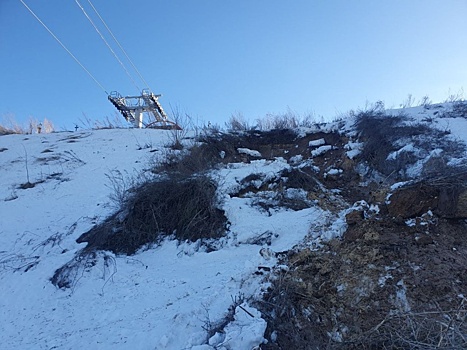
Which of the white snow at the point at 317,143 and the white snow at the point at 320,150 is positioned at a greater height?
the white snow at the point at 317,143

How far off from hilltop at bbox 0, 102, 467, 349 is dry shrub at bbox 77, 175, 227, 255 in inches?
0.8

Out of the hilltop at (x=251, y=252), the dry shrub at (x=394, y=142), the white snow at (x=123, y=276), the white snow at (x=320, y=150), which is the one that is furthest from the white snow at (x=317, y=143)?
the white snow at (x=123, y=276)

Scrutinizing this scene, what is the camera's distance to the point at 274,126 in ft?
27.8

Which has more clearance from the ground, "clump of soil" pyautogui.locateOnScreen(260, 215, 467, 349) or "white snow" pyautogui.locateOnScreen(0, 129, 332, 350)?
"white snow" pyautogui.locateOnScreen(0, 129, 332, 350)

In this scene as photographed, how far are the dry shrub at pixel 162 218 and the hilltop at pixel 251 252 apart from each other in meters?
0.02

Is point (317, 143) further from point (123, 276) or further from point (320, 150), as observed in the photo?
point (123, 276)

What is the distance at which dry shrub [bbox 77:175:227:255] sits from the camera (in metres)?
3.73

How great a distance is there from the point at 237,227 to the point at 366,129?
4.10m

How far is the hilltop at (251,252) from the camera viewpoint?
7.37 feet

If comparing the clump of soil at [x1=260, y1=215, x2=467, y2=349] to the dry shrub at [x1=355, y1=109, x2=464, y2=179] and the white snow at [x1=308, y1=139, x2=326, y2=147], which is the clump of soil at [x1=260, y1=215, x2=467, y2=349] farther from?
the white snow at [x1=308, y1=139, x2=326, y2=147]

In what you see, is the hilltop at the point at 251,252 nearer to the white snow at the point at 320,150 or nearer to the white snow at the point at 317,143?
the white snow at the point at 320,150

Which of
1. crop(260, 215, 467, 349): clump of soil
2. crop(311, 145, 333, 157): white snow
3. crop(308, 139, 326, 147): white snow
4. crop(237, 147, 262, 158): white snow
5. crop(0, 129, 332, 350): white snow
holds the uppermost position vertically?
crop(237, 147, 262, 158): white snow

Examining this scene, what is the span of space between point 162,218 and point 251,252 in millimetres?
1443

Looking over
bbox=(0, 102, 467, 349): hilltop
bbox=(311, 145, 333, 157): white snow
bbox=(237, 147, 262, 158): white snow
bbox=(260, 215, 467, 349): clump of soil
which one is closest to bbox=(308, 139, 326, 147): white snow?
bbox=(311, 145, 333, 157): white snow
